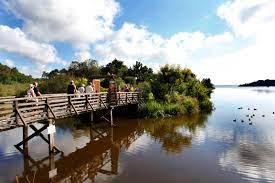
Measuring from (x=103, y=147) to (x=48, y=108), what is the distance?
406cm

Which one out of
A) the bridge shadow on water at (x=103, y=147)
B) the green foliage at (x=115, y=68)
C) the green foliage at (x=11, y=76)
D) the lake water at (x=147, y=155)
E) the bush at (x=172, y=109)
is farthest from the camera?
the green foliage at (x=11, y=76)

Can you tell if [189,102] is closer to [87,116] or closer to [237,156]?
[87,116]

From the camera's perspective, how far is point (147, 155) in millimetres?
15945

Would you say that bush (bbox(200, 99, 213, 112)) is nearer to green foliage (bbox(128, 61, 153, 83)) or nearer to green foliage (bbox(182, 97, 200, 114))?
green foliage (bbox(182, 97, 200, 114))

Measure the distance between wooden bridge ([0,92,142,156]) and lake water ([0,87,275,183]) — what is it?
1.42 metres

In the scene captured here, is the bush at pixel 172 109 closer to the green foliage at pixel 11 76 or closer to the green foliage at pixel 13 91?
the green foliage at pixel 13 91

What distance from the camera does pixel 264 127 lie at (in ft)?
83.6

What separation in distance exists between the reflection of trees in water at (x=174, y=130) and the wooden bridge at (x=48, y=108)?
148 inches

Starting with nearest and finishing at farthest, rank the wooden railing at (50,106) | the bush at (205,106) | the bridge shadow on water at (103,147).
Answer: the bridge shadow on water at (103,147), the wooden railing at (50,106), the bush at (205,106)

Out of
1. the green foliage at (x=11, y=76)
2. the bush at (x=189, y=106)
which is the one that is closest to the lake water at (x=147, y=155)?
the bush at (x=189, y=106)

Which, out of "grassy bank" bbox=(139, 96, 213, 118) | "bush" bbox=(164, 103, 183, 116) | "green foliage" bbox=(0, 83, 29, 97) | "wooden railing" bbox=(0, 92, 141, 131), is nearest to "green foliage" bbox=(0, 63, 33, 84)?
"green foliage" bbox=(0, 83, 29, 97)

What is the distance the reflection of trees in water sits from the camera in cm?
1858

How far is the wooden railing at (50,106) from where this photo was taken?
13.8 meters

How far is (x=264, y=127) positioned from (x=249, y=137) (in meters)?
5.25
